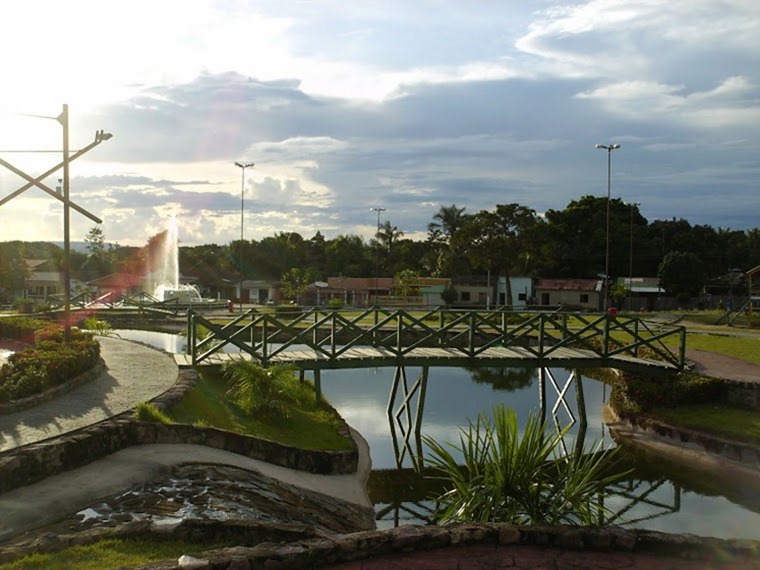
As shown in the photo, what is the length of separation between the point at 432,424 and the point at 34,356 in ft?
35.4

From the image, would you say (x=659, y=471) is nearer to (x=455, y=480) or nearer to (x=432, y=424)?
(x=432, y=424)

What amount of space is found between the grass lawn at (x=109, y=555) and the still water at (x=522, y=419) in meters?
6.43

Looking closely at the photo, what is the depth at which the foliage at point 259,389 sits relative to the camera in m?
14.5

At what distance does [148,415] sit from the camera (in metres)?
11.4

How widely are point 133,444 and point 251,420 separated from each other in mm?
3533

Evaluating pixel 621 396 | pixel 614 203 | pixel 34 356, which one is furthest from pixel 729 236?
pixel 34 356

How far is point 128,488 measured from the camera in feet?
29.3

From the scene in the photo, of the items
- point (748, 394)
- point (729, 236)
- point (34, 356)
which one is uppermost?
point (729, 236)

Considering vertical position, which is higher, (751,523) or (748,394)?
(748,394)

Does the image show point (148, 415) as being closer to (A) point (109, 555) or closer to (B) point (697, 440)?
(A) point (109, 555)

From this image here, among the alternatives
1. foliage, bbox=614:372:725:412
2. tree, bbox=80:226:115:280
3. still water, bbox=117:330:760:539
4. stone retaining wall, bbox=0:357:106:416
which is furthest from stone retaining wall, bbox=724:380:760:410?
tree, bbox=80:226:115:280

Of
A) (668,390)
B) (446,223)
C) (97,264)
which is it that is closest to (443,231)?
(446,223)

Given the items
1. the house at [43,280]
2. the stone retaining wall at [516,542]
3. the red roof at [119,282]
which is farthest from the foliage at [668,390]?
the house at [43,280]

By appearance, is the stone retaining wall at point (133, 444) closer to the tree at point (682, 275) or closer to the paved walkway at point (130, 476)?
the paved walkway at point (130, 476)
